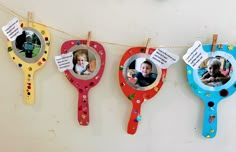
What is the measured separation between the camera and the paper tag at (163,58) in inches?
35.5

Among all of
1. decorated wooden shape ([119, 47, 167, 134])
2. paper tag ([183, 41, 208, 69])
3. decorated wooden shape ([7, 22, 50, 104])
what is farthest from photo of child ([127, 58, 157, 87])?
decorated wooden shape ([7, 22, 50, 104])

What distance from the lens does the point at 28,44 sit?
104 centimetres

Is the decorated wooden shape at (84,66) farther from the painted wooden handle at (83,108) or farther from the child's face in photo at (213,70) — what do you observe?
the child's face in photo at (213,70)

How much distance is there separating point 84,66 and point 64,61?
74mm

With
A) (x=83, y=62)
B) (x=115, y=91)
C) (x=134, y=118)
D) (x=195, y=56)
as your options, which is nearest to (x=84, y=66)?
(x=83, y=62)

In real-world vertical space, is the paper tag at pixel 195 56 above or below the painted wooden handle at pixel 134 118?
above

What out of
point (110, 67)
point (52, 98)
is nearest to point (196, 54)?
point (110, 67)

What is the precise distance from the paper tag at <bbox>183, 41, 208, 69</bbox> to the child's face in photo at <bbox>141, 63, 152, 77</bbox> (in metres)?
0.11

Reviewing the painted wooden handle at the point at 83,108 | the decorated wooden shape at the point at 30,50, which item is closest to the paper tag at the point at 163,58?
the painted wooden handle at the point at 83,108

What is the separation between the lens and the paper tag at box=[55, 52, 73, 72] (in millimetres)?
1001

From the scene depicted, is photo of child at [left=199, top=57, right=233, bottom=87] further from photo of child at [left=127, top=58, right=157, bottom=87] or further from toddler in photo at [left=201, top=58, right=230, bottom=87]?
photo of child at [left=127, top=58, right=157, bottom=87]

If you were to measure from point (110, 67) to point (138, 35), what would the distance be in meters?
0.14

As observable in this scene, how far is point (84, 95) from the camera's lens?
102cm

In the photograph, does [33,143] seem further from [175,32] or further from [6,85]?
[175,32]
